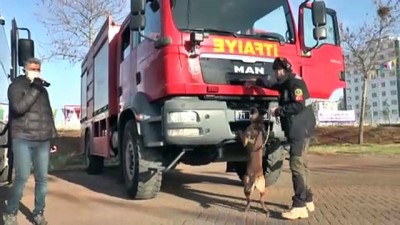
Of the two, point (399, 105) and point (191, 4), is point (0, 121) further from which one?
point (399, 105)

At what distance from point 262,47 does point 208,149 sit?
163cm

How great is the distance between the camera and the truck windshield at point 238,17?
22.9ft

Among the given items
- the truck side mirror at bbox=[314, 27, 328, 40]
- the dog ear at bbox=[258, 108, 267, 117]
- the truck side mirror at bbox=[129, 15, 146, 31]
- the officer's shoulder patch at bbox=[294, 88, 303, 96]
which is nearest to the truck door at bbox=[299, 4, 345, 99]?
the truck side mirror at bbox=[314, 27, 328, 40]

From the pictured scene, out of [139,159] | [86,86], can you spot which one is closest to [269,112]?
[139,159]

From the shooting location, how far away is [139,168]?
24.2 feet

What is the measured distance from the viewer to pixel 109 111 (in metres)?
9.88

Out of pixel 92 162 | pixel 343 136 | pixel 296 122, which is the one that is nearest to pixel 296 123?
pixel 296 122

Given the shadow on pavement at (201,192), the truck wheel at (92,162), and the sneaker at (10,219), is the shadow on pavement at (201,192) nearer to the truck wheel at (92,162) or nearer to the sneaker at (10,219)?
the truck wheel at (92,162)

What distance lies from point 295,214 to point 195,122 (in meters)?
1.69

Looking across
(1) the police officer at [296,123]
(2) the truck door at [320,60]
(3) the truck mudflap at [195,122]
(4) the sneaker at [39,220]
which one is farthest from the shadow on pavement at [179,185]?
(4) the sneaker at [39,220]

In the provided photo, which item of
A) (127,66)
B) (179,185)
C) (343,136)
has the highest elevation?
(127,66)

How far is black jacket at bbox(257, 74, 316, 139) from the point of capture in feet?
20.5

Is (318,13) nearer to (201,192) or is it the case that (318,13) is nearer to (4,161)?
(201,192)

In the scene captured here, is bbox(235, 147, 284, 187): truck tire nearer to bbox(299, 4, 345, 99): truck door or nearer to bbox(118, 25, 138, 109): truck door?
bbox(299, 4, 345, 99): truck door
